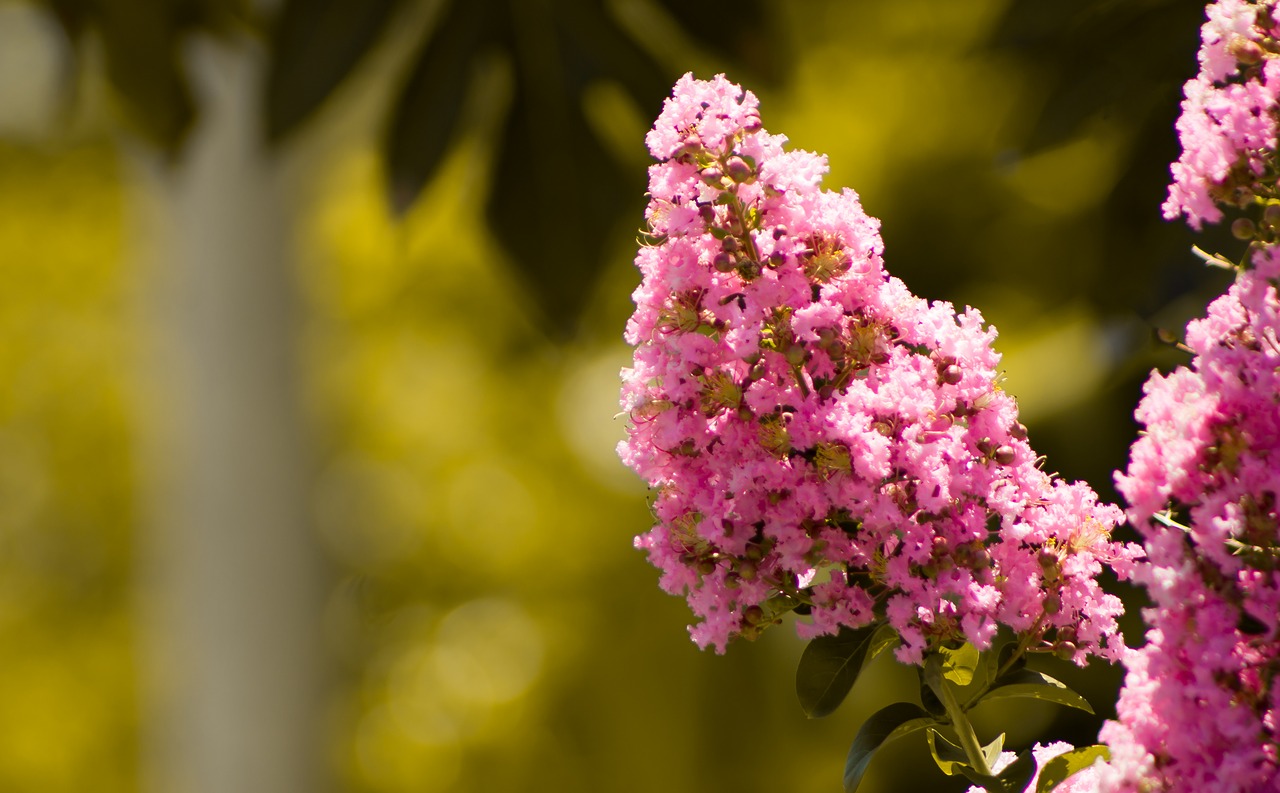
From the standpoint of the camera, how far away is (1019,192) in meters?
4.28

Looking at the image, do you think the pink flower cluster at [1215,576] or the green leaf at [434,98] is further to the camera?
the green leaf at [434,98]

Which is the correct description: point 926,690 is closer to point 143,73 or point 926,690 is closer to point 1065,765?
point 1065,765

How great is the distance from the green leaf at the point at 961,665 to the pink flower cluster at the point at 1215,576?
0.59ft

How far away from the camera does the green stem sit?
2.40 ft

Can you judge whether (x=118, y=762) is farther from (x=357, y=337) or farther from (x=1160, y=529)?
(x=1160, y=529)

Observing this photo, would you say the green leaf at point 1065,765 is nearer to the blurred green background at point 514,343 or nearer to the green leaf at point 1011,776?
the green leaf at point 1011,776

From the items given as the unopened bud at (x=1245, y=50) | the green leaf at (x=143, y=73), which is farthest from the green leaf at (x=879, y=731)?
the green leaf at (x=143, y=73)

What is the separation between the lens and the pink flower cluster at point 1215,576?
23.3 inches

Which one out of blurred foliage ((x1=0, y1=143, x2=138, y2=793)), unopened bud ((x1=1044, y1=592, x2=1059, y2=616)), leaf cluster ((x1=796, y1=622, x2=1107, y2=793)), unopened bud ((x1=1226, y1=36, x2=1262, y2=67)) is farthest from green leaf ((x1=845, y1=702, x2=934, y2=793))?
blurred foliage ((x1=0, y1=143, x2=138, y2=793))

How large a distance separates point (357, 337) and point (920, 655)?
7.55 m

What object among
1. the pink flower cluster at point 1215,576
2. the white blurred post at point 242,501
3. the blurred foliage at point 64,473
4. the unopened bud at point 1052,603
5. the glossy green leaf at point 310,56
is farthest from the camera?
the blurred foliage at point 64,473

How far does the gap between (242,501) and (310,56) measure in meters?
3.75

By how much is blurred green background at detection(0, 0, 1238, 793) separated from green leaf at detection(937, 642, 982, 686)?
198 mm

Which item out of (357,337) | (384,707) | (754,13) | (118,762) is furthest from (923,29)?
(118,762)
